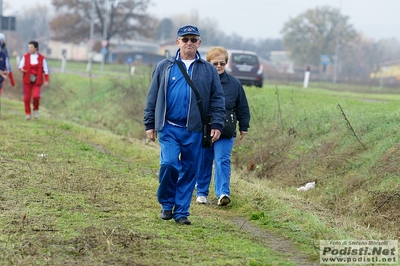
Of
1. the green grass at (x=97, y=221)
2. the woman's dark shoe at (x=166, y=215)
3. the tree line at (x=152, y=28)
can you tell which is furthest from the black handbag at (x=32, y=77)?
the tree line at (x=152, y=28)

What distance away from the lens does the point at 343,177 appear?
1155 cm

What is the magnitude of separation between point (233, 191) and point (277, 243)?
2.66 m

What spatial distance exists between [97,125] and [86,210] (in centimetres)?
1566

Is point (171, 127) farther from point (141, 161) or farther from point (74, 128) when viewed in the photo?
point (74, 128)

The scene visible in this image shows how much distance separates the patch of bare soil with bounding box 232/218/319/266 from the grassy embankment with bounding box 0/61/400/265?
0.25 feet

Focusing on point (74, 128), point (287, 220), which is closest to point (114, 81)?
point (74, 128)

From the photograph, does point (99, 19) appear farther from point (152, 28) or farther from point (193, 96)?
point (193, 96)

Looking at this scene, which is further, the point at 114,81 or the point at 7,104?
the point at 114,81

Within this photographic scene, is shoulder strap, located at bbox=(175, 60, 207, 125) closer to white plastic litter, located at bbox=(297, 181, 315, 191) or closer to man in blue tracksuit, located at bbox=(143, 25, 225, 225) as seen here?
man in blue tracksuit, located at bbox=(143, 25, 225, 225)

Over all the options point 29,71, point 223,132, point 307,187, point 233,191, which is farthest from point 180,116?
point 29,71

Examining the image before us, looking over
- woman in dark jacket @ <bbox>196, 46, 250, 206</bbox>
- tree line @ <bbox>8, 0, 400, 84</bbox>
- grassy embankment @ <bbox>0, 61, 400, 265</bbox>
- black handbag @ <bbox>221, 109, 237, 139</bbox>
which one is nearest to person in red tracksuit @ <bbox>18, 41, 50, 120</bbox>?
grassy embankment @ <bbox>0, 61, 400, 265</bbox>

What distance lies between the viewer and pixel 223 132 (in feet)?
28.1

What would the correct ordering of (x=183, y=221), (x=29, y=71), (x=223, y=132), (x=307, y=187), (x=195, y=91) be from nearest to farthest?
(x=195, y=91) < (x=183, y=221) < (x=223, y=132) < (x=307, y=187) < (x=29, y=71)

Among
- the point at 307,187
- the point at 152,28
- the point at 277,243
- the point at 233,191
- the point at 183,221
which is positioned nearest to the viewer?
the point at 277,243
